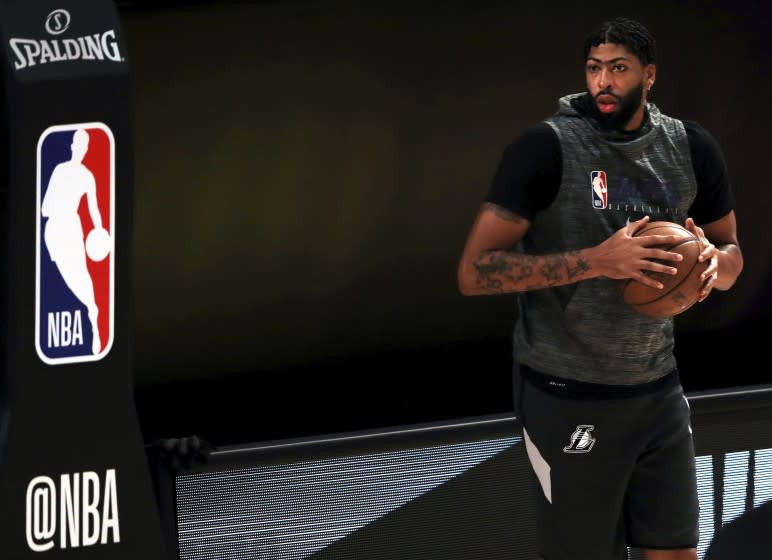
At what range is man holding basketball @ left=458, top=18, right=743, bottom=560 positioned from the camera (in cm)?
355

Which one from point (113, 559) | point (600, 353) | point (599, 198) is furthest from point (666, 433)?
point (113, 559)

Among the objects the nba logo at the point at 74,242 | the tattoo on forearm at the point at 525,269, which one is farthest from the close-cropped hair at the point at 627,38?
the nba logo at the point at 74,242

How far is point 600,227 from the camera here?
141 inches

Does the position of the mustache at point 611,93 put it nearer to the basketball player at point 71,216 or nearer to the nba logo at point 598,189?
the nba logo at point 598,189

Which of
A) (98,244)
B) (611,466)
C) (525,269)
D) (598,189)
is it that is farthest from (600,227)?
(98,244)

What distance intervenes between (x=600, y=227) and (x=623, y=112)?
284 millimetres

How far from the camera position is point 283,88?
501 centimetres

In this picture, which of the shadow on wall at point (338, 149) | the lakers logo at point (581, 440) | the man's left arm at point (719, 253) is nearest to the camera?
the man's left arm at point (719, 253)

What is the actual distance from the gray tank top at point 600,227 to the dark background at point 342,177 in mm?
1517

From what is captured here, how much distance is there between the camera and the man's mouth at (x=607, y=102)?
11.8ft

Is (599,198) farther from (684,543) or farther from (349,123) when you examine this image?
(349,123)

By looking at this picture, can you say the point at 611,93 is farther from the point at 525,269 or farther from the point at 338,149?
the point at 338,149

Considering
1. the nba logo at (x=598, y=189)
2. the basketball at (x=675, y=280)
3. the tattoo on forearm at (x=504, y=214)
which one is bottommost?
the basketball at (x=675, y=280)

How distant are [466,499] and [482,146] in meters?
1.54
